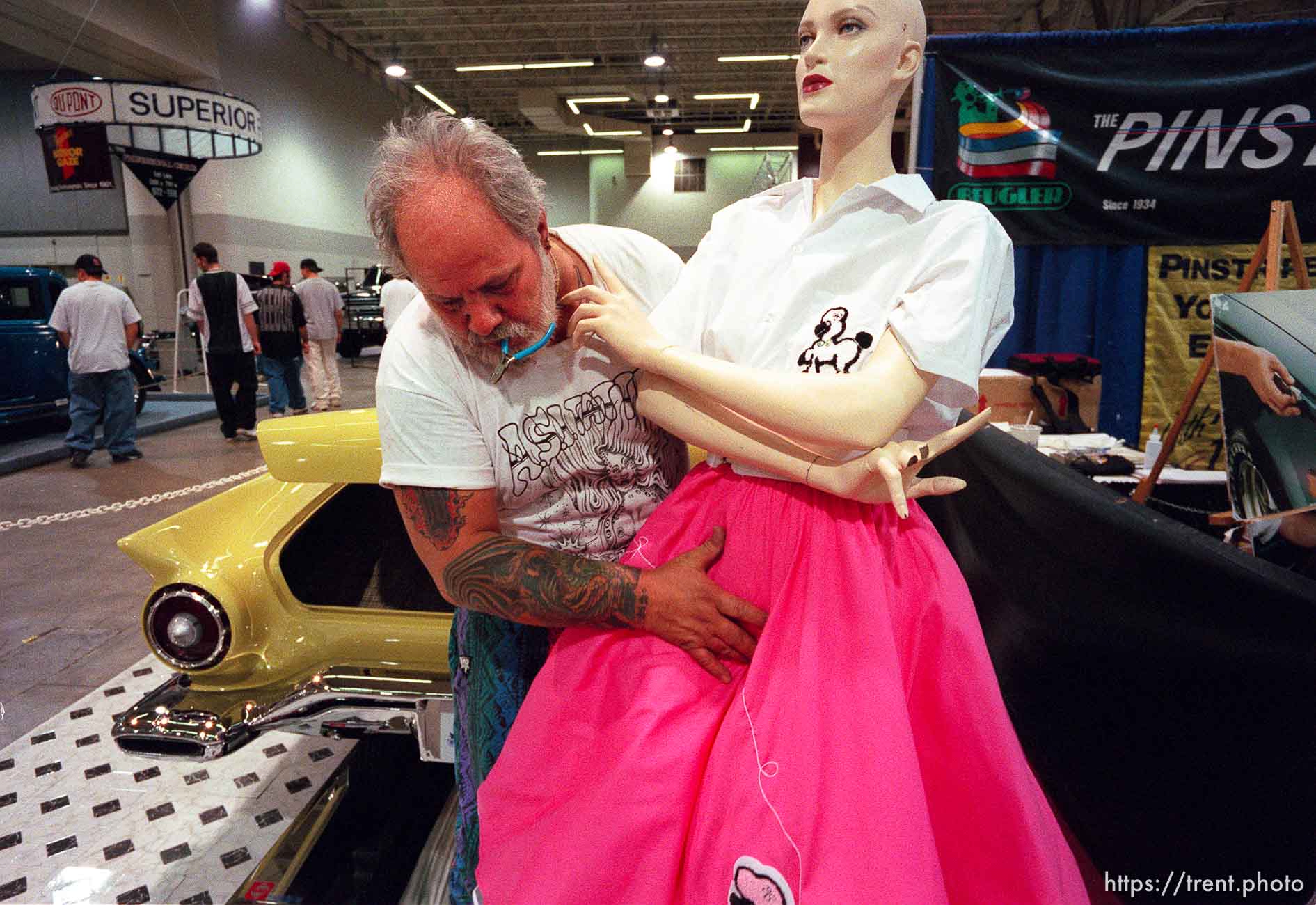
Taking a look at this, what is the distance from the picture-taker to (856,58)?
107 cm

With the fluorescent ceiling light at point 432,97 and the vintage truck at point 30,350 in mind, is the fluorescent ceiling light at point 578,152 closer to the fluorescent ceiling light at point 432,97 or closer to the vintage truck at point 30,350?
the fluorescent ceiling light at point 432,97

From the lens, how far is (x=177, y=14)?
10.8 m

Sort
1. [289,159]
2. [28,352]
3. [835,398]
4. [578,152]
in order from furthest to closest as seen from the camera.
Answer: [578,152], [289,159], [28,352], [835,398]

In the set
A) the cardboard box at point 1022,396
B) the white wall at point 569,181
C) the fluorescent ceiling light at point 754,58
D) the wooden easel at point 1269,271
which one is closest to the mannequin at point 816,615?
the wooden easel at point 1269,271

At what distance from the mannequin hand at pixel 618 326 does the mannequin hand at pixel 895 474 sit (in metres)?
0.30

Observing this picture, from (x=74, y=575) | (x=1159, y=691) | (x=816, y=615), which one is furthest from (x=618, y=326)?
(x=74, y=575)

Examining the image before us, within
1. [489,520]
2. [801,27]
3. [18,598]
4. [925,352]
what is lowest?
[18,598]

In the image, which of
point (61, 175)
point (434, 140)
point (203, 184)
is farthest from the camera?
Answer: point (203, 184)

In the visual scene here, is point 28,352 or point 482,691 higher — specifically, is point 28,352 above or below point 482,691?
above

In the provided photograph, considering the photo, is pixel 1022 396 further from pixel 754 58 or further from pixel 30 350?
pixel 754 58

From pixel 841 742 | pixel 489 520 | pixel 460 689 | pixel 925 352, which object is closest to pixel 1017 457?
pixel 925 352

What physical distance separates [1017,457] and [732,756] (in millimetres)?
1046

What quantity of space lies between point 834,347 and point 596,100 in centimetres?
1784

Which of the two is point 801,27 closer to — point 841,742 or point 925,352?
point 925,352
